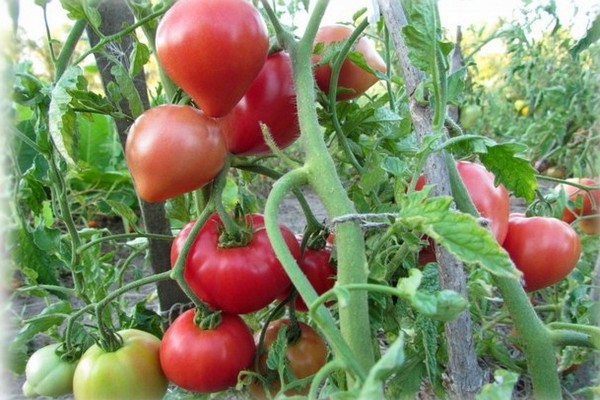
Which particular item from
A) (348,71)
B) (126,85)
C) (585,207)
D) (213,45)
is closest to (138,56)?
(126,85)

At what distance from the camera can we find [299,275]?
0.41 m

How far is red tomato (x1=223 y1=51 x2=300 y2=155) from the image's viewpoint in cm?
63

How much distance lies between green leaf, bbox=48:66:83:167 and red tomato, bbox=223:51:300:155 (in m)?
0.16

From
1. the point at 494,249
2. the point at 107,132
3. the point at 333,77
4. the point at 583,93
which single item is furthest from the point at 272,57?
the point at 107,132

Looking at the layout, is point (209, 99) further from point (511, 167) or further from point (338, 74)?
point (511, 167)

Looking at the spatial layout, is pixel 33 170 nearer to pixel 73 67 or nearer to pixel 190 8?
pixel 73 67

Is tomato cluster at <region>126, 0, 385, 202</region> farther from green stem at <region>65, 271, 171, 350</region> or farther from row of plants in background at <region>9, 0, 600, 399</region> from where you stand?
green stem at <region>65, 271, 171, 350</region>

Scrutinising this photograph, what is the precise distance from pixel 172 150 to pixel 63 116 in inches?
4.6

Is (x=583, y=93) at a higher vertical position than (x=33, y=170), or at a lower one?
lower

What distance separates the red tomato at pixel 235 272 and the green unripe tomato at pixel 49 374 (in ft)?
0.73

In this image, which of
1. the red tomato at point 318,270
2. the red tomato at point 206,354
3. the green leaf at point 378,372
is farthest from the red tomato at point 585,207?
the green leaf at point 378,372

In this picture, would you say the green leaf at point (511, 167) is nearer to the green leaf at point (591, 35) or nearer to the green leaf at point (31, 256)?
the green leaf at point (591, 35)

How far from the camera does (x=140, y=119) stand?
1.97ft

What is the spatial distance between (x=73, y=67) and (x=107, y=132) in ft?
6.99
